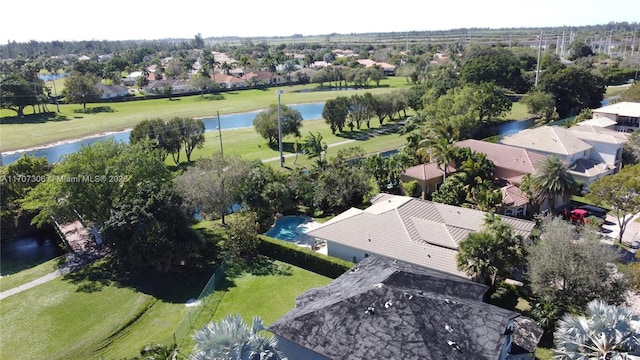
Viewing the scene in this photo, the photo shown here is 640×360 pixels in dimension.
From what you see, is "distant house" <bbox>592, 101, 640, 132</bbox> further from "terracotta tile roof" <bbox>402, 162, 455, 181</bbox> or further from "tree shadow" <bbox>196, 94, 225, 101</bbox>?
"tree shadow" <bbox>196, 94, 225, 101</bbox>

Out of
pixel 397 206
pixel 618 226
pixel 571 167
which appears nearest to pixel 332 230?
pixel 397 206

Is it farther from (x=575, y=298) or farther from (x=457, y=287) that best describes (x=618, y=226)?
(x=457, y=287)

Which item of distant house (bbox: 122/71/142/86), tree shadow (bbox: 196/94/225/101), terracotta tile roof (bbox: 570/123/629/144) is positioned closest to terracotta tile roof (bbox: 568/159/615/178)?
terracotta tile roof (bbox: 570/123/629/144)

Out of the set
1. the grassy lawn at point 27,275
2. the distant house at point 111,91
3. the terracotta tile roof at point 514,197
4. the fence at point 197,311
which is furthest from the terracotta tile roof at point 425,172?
the distant house at point 111,91

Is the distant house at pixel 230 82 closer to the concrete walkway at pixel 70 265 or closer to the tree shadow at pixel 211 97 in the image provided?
the tree shadow at pixel 211 97

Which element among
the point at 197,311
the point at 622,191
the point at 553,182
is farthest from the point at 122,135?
the point at 622,191

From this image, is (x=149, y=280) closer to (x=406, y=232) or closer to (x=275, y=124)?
(x=406, y=232)
